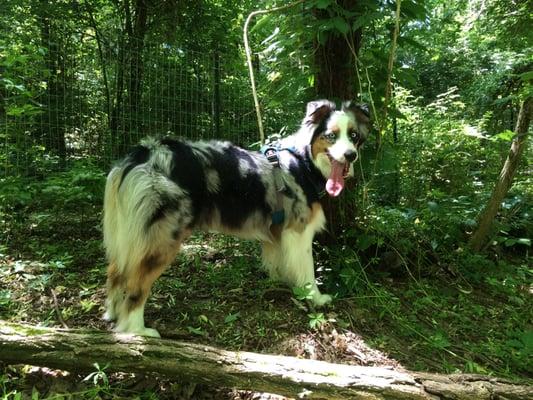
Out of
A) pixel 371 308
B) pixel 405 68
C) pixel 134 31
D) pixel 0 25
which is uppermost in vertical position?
pixel 134 31

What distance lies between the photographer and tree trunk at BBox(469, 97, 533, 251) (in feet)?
16.4

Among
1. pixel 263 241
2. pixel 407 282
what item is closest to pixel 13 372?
pixel 263 241

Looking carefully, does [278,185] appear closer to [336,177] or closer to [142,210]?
[336,177]

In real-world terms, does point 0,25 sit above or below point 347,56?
above

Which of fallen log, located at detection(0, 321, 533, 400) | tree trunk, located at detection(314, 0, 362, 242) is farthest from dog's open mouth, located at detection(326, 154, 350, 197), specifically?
fallen log, located at detection(0, 321, 533, 400)

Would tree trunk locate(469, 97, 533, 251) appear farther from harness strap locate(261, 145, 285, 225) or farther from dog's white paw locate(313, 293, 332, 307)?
harness strap locate(261, 145, 285, 225)

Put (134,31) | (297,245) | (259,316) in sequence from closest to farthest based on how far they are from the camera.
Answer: (259,316), (297,245), (134,31)

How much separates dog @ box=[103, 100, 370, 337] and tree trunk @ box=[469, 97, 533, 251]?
7.13ft

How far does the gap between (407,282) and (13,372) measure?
11.8 feet

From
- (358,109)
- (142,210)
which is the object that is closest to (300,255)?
(358,109)

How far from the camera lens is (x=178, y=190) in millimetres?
3059

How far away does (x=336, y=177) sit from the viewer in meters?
3.72

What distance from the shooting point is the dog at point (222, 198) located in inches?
116

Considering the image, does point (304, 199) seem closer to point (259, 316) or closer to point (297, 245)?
point (297, 245)
